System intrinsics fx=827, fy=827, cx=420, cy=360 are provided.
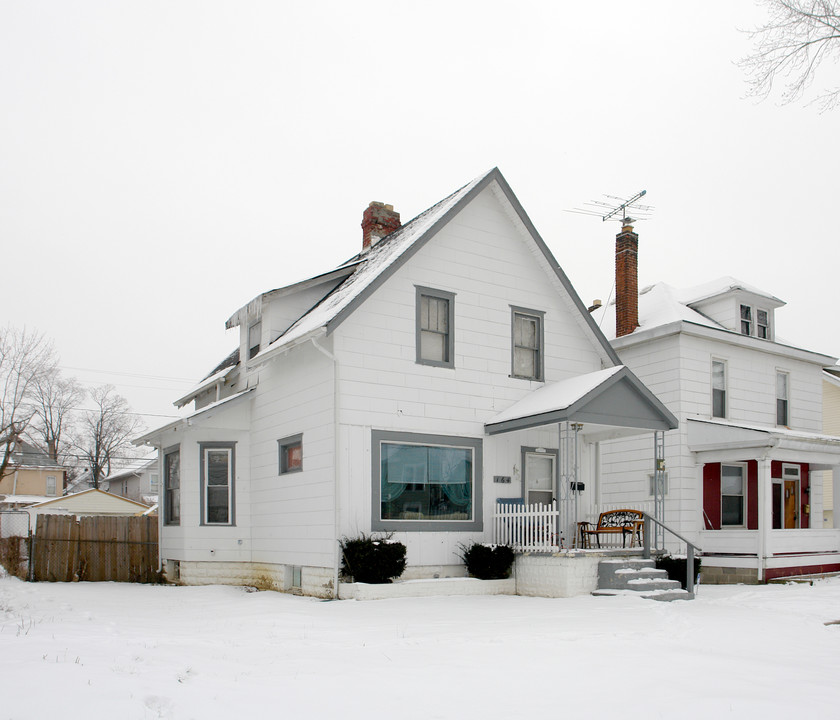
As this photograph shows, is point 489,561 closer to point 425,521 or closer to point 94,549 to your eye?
point 425,521

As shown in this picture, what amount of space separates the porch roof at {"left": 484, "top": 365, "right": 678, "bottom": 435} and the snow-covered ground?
3.15 metres

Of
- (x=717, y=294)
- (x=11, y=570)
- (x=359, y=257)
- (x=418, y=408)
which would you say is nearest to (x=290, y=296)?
(x=359, y=257)

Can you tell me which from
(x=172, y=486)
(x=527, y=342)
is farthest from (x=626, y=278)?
(x=172, y=486)

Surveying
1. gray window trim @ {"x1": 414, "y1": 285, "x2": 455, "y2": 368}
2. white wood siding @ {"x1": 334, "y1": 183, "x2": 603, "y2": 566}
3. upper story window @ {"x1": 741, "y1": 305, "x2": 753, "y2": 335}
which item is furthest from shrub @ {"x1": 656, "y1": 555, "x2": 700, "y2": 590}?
upper story window @ {"x1": 741, "y1": 305, "x2": 753, "y2": 335}

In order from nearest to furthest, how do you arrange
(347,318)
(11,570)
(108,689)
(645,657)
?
1. (108,689)
2. (645,657)
3. (347,318)
4. (11,570)

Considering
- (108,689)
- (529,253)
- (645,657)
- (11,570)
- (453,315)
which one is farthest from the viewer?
(11,570)

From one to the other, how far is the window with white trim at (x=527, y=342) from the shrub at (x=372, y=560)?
186 inches

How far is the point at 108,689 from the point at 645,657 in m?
5.08

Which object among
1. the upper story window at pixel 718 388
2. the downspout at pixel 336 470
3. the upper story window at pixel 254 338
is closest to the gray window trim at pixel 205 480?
the upper story window at pixel 254 338

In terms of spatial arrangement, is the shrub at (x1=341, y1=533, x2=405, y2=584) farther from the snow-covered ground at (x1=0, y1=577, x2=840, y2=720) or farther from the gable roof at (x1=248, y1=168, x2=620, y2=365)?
the gable roof at (x1=248, y1=168, x2=620, y2=365)

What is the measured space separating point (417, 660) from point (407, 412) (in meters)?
7.10

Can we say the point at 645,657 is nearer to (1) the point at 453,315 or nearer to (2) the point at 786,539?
(1) the point at 453,315

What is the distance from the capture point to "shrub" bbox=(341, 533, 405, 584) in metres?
13.3

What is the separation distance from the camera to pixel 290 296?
17.3 meters
